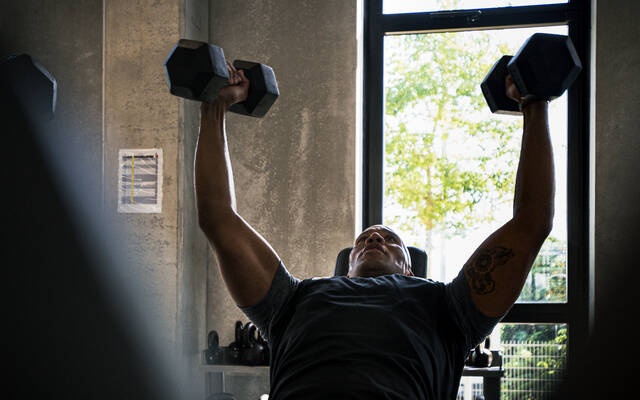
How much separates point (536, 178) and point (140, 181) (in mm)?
2223

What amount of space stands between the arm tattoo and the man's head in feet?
1.48

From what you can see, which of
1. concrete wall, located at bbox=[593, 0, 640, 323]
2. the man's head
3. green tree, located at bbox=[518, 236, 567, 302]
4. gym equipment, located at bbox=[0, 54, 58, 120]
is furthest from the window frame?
gym equipment, located at bbox=[0, 54, 58, 120]

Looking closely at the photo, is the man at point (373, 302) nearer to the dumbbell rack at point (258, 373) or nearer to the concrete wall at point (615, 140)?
the dumbbell rack at point (258, 373)

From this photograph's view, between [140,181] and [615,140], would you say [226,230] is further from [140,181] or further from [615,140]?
[615,140]

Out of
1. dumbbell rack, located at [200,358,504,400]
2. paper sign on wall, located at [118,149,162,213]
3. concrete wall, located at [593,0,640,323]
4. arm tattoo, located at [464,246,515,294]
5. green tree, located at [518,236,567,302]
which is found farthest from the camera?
green tree, located at [518,236,567,302]

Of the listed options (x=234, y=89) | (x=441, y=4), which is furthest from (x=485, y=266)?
(x=441, y=4)

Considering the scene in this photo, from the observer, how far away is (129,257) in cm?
297

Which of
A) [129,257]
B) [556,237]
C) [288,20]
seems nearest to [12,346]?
[129,257]

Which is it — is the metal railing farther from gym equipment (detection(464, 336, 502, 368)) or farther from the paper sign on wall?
the paper sign on wall

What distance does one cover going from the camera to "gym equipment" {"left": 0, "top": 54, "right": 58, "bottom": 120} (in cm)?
190

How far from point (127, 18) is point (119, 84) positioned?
1.20ft

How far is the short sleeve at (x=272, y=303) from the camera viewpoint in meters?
1.49

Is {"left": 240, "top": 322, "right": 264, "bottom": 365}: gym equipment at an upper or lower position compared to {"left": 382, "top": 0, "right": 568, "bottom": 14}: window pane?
lower

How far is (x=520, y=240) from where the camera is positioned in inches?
53.7
